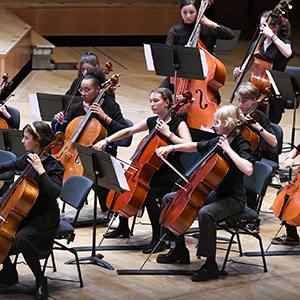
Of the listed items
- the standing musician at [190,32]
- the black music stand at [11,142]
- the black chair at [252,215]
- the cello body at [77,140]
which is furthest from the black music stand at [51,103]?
the black chair at [252,215]

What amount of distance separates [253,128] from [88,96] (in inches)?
50.3

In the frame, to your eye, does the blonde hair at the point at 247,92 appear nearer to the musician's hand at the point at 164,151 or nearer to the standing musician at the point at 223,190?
the standing musician at the point at 223,190

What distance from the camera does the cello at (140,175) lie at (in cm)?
484

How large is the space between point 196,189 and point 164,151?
1.25ft

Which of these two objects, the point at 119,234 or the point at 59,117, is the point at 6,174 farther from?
the point at 119,234

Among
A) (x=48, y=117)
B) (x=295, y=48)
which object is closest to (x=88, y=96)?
(x=48, y=117)

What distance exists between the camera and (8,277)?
14.4 ft

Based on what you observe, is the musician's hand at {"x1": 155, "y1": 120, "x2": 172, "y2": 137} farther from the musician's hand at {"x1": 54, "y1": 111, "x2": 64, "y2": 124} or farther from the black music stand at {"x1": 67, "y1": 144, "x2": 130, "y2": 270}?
the musician's hand at {"x1": 54, "y1": 111, "x2": 64, "y2": 124}

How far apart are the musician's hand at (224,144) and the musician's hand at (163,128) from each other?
1.77 feet

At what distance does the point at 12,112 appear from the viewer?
610cm

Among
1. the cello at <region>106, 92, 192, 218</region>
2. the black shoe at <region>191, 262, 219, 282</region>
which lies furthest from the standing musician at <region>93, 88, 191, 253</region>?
the black shoe at <region>191, 262, 219, 282</region>

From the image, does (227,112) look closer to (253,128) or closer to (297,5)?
(253,128)

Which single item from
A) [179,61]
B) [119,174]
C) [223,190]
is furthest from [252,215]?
[179,61]

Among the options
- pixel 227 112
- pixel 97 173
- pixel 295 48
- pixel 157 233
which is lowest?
pixel 295 48
